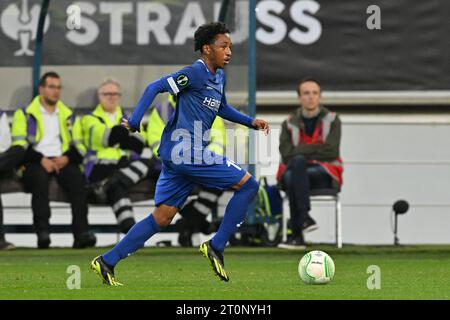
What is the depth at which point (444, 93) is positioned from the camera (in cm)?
1606

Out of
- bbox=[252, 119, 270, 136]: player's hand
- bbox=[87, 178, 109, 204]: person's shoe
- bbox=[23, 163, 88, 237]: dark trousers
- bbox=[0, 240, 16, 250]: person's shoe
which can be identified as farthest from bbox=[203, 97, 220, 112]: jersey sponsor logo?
bbox=[0, 240, 16, 250]: person's shoe

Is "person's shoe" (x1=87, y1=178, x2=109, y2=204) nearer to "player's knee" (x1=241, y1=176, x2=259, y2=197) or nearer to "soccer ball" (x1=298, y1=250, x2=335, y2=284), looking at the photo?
"player's knee" (x1=241, y1=176, x2=259, y2=197)

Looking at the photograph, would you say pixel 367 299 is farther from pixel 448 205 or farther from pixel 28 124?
pixel 448 205

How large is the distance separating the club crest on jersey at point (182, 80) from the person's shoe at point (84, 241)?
502 cm

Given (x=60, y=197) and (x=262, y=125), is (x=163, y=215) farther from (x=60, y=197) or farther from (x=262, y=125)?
(x=60, y=197)

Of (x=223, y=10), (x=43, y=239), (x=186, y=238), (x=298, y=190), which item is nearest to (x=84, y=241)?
(x=43, y=239)

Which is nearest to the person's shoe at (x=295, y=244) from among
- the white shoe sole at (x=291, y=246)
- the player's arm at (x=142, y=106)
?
the white shoe sole at (x=291, y=246)

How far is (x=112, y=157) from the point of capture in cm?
1424

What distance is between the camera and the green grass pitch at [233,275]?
26.7 feet

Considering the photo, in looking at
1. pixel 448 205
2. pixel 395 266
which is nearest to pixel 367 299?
pixel 395 266

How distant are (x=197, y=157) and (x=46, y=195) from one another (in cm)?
494

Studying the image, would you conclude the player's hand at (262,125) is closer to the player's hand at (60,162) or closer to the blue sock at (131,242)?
the blue sock at (131,242)

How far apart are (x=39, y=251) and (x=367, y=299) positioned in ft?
Result: 21.7

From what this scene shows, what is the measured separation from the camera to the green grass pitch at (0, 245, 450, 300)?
26.7 ft
